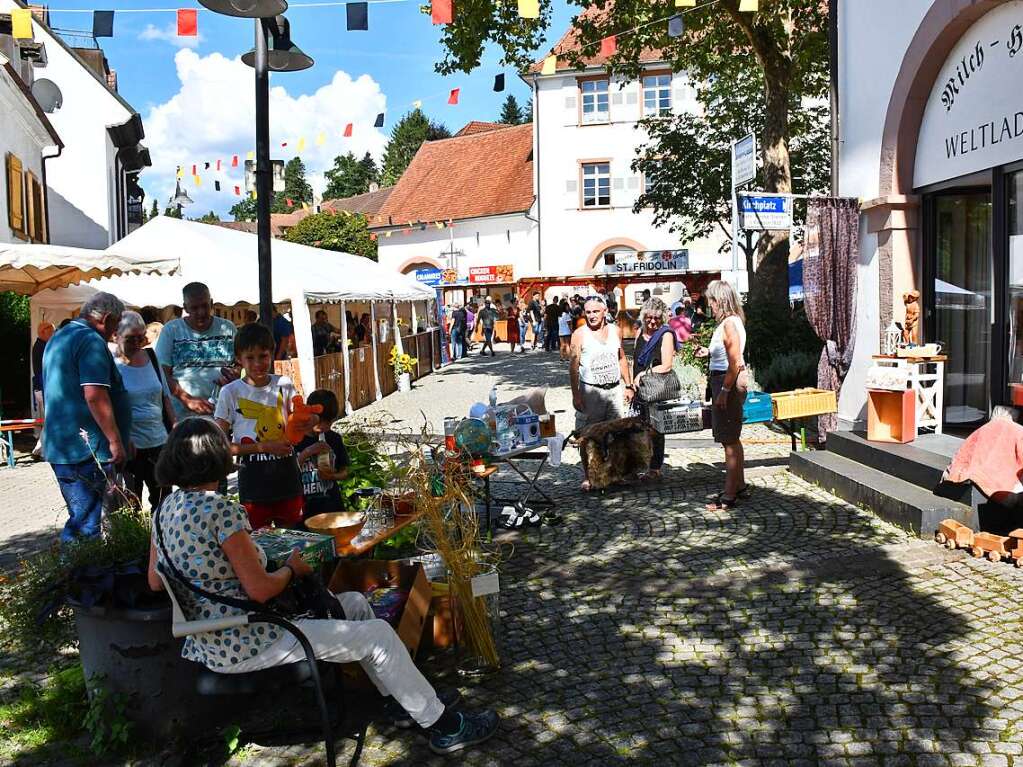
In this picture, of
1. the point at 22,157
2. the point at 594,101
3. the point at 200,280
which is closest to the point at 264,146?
the point at 200,280

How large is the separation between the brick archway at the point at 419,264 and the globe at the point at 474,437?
33159 mm

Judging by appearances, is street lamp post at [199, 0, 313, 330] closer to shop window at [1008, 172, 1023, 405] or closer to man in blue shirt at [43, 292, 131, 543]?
man in blue shirt at [43, 292, 131, 543]

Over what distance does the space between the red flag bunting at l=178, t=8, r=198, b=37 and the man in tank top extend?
227 inches

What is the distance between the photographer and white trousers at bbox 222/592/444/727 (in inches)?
126

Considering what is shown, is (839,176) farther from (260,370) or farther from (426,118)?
(426,118)

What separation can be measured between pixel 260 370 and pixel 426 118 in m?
82.9

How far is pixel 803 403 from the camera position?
870 cm

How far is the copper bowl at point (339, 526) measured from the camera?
4.42 meters

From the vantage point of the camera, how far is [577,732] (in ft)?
11.7

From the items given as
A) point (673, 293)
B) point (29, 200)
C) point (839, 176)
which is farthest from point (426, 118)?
point (839, 176)

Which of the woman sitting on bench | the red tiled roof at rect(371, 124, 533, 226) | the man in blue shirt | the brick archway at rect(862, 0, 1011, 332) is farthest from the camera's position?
the red tiled roof at rect(371, 124, 533, 226)

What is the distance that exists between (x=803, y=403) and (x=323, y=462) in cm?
520

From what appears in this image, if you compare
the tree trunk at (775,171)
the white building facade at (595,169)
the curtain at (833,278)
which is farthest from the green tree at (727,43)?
the white building facade at (595,169)

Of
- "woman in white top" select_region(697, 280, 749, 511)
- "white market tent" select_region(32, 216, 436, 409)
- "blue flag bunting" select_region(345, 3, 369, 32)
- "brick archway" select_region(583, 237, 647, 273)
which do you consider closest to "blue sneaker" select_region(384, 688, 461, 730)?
A: "woman in white top" select_region(697, 280, 749, 511)
